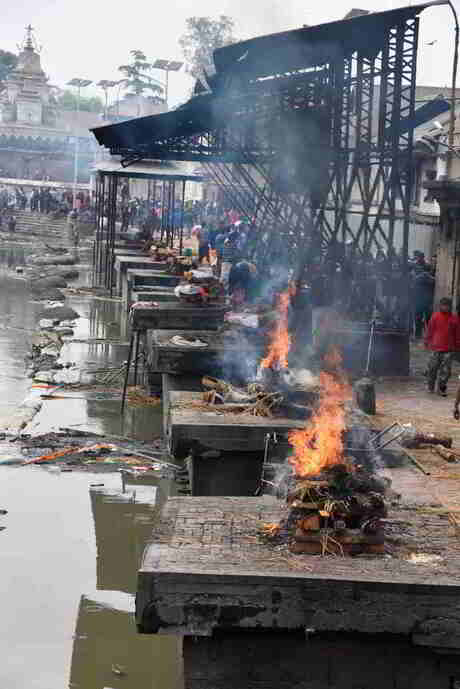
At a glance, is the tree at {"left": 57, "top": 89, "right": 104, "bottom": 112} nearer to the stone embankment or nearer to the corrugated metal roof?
the stone embankment

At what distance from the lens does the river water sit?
8430 millimetres

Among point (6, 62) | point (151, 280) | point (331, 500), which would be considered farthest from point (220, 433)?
point (6, 62)

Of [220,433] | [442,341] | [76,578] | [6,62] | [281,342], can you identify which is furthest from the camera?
[6,62]

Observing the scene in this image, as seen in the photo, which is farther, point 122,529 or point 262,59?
point 262,59

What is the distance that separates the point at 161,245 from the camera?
35.0 meters

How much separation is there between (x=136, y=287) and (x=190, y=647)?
60.2 ft

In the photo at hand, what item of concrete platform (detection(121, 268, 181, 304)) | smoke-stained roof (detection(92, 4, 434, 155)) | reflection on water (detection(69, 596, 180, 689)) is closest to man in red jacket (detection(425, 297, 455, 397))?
smoke-stained roof (detection(92, 4, 434, 155))

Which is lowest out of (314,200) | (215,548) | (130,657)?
(130,657)

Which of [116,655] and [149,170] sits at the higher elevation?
[149,170]

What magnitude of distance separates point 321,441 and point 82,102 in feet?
402

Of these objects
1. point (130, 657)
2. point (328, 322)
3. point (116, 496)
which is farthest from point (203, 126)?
point (130, 657)

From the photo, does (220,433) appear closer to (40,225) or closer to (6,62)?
(40,225)

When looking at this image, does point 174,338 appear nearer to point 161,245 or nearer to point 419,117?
point 419,117

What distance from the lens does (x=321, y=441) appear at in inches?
355
